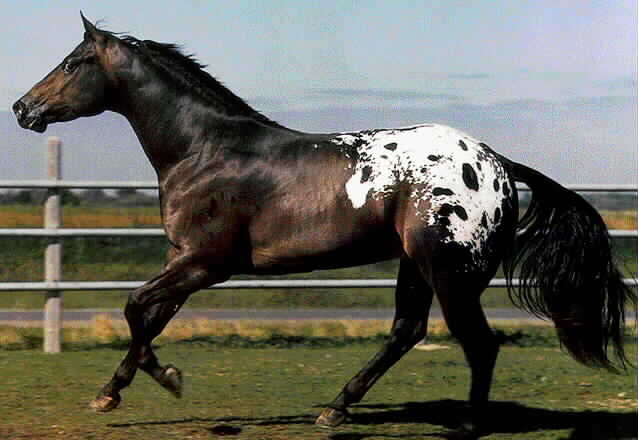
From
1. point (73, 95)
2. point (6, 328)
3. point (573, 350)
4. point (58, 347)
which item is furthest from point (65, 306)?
point (573, 350)

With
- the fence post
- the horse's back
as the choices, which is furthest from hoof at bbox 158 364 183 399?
the fence post

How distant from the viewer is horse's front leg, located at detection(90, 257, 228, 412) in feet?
18.1

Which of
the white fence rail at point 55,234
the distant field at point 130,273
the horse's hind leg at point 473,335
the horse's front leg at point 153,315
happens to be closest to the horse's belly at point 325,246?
the horse's front leg at point 153,315

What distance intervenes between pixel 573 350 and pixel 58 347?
4425 millimetres

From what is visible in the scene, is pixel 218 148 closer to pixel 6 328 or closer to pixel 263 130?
pixel 263 130

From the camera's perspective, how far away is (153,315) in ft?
18.9

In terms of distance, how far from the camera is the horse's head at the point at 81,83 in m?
6.00

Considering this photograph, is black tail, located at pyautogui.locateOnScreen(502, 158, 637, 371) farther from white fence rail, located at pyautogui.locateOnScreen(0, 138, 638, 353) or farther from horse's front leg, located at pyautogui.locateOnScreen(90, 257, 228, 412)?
white fence rail, located at pyautogui.locateOnScreen(0, 138, 638, 353)

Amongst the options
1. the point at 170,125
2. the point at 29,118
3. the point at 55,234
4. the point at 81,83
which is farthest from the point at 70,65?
the point at 55,234

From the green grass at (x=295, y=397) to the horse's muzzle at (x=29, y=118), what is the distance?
163cm

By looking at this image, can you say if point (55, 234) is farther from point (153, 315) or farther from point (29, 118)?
point (153, 315)

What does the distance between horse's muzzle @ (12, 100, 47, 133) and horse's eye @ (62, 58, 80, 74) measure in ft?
0.96

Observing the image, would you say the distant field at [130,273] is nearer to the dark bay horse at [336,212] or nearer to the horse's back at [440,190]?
the dark bay horse at [336,212]

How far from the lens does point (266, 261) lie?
5570 millimetres
